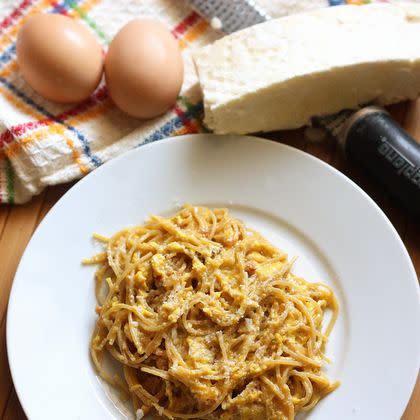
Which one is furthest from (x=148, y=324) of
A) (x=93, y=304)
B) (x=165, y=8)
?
(x=165, y=8)

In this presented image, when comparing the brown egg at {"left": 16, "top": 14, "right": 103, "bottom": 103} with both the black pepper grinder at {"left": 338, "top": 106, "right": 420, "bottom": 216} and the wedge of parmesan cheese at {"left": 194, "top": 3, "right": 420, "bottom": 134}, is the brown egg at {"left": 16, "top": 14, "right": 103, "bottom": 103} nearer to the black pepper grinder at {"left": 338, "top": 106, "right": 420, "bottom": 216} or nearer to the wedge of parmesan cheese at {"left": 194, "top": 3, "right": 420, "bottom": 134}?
the wedge of parmesan cheese at {"left": 194, "top": 3, "right": 420, "bottom": 134}

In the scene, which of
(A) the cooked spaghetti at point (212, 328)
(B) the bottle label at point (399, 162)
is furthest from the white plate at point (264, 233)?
(B) the bottle label at point (399, 162)

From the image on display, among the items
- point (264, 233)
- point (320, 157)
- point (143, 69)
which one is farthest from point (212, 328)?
point (143, 69)

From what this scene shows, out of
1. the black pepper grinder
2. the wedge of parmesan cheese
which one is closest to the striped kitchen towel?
the wedge of parmesan cheese

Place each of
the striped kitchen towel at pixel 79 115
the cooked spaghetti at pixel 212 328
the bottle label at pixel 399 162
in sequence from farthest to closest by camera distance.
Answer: the striped kitchen towel at pixel 79 115 → the bottle label at pixel 399 162 → the cooked spaghetti at pixel 212 328

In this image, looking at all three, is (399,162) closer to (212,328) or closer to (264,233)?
(264,233)

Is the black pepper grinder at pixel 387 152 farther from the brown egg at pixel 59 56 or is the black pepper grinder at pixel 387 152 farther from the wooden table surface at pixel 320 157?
the brown egg at pixel 59 56
